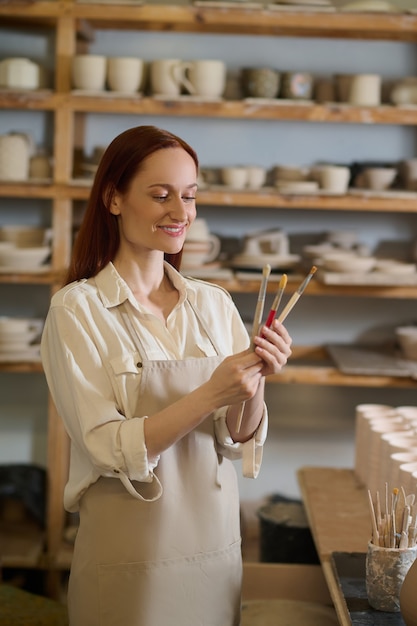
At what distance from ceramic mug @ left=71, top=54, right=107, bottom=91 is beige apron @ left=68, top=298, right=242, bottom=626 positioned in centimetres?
200

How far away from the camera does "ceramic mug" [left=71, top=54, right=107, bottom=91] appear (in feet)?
11.7

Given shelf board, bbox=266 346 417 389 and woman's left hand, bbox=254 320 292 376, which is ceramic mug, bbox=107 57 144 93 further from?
woman's left hand, bbox=254 320 292 376

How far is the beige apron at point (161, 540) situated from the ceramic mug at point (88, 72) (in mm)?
2002

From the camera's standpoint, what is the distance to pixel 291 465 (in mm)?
4148

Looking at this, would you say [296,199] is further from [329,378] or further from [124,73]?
[124,73]

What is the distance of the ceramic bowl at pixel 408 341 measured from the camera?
3719 mm

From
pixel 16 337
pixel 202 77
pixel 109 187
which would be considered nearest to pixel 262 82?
pixel 202 77

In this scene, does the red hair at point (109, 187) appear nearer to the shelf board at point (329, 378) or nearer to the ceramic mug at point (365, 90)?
the shelf board at point (329, 378)

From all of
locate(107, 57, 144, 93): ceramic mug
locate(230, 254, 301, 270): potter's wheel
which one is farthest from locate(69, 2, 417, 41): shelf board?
locate(230, 254, 301, 270): potter's wheel

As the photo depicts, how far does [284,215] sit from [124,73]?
3.04 feet

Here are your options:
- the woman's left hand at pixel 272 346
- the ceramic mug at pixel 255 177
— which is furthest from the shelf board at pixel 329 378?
the woman's left hand at pixel 272 346

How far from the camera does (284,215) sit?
403 cm

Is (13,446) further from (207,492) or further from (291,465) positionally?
(207,492)

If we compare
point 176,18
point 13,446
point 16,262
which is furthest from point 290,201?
point 13,446
